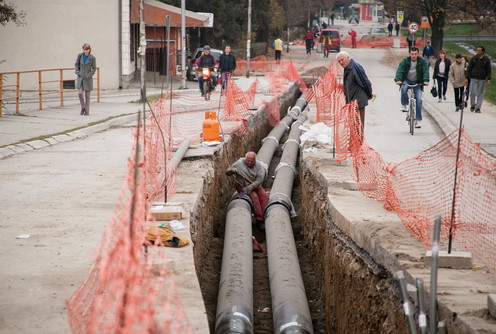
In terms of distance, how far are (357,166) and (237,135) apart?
712cm

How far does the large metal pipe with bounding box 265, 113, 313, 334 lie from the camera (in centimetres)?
883

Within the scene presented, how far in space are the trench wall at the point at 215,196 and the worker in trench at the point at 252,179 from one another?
1.33 feet

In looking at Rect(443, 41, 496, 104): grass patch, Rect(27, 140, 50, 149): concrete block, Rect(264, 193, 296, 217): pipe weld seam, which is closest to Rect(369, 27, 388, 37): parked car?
Rect(443, 41, 496, 104): grass patch

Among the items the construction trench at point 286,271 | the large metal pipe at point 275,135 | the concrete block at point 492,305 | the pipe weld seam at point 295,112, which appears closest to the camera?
the concrete block at point 492,305

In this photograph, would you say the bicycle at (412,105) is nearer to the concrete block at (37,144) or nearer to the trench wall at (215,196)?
the trench wall at (215,196)

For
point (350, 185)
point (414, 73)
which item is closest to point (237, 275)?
point (350, 185)

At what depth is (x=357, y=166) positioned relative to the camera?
39.2ft

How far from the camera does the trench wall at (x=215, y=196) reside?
10836mm

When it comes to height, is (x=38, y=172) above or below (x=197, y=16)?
below

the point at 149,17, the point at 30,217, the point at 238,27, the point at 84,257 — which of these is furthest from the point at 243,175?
the point at 238,27

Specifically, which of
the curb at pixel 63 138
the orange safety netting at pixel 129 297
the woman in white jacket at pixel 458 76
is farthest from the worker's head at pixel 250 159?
the woman in white jacket at pixel 458 76

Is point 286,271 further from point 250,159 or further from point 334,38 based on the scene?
point 334,38

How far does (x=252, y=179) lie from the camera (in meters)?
14.8

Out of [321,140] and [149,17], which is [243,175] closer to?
[321,140]
